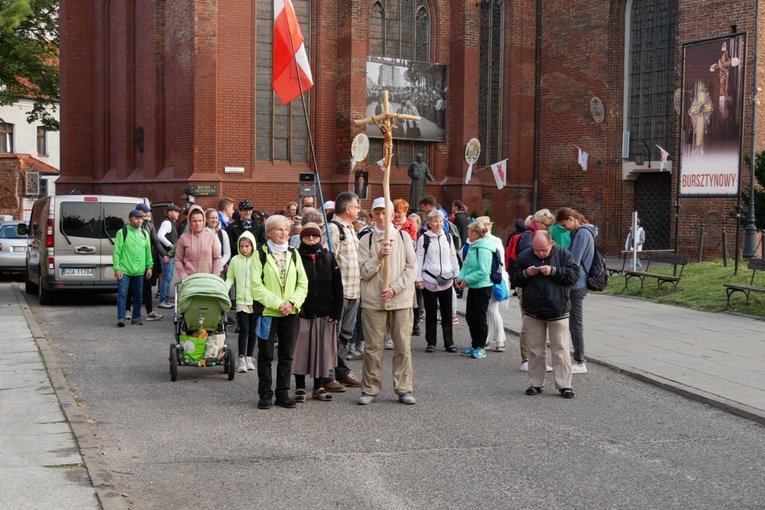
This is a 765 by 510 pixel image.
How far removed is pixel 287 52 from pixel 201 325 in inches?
193

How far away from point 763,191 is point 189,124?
1651cm

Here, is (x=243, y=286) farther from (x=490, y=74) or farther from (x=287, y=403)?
(x=490, y=74)

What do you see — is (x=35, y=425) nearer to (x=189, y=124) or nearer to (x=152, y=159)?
(x=189, y=124)

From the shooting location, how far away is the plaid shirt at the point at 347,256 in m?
9.74

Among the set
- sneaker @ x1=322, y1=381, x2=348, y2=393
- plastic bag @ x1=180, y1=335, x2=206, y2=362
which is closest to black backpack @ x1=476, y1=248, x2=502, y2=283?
sneaker @ x1=322, y1=381, x2=348, y2=393

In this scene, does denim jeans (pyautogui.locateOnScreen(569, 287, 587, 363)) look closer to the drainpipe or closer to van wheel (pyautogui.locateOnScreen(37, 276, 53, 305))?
van wheel (pyautogui.locateOnScreen(37, 276, 53, 305))

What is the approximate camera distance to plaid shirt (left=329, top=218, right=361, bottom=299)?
9742 millimetres

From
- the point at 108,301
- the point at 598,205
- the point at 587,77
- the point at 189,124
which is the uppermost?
the point at 587,77

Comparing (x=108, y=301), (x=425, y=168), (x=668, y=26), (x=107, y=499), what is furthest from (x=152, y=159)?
(x=107, y=499)

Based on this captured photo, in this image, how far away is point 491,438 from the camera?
7.24 meters

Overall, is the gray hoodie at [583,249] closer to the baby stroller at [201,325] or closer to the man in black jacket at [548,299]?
the man in black jacket at [548,299]

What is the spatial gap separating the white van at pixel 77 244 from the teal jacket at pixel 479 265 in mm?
7019

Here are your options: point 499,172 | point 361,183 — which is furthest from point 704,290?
point 499,172

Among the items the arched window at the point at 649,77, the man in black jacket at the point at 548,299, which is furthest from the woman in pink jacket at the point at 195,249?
the arched window at the point at 649,77
